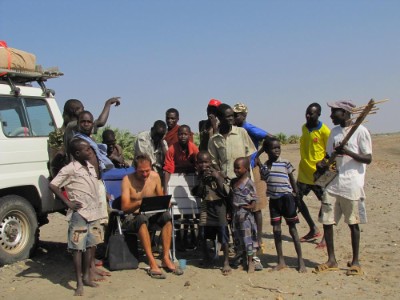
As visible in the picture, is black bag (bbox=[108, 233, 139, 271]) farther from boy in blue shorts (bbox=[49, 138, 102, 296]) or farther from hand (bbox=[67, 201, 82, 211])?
hand (bbox=[67, 201, 82, 211])

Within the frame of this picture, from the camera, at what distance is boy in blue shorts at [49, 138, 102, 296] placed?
18.3 ft

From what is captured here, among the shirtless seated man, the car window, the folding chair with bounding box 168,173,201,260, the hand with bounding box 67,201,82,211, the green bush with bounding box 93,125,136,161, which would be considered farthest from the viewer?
the green bush with bounding box 93,125,136,161

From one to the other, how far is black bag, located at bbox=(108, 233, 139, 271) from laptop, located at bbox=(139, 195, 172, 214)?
48 centimetres

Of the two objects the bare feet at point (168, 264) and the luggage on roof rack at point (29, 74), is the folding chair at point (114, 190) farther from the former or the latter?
the luggage on roof rack at point (29, 74)

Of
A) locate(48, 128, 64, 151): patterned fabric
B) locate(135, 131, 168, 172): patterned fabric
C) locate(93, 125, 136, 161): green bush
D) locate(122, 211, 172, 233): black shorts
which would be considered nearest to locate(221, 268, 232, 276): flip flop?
locate(122, 211, 172, 233): black shorts

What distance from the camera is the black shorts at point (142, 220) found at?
20.3 feet

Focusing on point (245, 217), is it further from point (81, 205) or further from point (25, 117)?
point (25, 117)

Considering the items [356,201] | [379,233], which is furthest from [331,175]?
[379,233]

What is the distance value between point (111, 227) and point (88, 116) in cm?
159

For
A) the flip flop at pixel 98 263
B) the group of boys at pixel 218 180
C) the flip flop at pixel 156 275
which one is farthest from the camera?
the flip flop at pixel 98 263

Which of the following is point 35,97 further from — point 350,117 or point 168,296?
point 350,117

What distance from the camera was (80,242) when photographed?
18.3 ft

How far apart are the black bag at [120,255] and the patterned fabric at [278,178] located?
1954mm

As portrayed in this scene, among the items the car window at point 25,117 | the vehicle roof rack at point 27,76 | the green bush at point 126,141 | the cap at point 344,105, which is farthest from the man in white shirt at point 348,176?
the green bush at point 126,141
